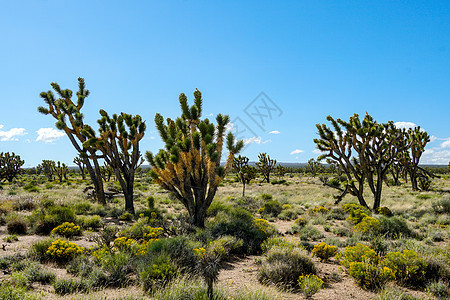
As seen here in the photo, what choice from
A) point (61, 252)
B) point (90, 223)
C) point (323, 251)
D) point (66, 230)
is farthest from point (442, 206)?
point (66, 230)

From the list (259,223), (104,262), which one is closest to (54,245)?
(104,262)

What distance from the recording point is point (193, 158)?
1065cm

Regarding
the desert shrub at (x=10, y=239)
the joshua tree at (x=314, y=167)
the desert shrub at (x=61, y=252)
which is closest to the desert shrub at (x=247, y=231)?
the desert shrub at (x=61, y=252)

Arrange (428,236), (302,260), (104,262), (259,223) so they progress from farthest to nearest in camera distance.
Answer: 1. (259,223)
2. (428,236)
3. (302,260)
4. (104,262)

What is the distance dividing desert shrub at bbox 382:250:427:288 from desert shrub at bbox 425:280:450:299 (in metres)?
0.31

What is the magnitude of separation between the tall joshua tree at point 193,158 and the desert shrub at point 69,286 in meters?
5.45

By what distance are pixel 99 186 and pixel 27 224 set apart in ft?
19.8

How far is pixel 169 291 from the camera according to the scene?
460cm

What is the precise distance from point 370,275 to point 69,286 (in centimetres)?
634

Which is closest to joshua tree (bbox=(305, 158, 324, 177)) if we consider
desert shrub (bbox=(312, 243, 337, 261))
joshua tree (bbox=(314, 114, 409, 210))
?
joshua tree (bbox=(314, 114, 409, 210))

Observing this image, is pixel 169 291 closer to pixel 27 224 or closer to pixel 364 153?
pixel 27 224

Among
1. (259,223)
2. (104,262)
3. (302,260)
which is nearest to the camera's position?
(104,262)

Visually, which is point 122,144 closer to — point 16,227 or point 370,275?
point 16,227

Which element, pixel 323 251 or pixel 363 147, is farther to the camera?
pixel 363 147
